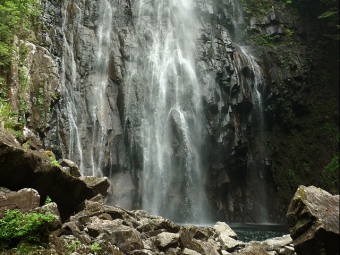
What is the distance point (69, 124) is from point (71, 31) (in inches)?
232

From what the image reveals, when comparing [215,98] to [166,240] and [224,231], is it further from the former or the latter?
[166,240]

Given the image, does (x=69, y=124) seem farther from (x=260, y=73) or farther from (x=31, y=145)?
(x=260, y=73)

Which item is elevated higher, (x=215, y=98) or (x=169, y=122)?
(x=215, y=98)

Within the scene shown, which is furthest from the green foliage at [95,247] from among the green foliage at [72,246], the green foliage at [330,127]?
the green foliage at [330,127]

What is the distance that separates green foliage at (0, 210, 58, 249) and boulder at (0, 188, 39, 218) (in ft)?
0.64

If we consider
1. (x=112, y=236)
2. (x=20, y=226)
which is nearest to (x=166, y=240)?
(x=112, y=236)

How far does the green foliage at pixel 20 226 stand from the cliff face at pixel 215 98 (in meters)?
7.33

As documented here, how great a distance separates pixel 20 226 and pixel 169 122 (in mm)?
13620

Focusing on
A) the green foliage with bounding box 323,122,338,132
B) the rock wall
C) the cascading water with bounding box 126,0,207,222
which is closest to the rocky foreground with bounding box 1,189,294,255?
the rock wall

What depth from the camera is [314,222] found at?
4.74 metres

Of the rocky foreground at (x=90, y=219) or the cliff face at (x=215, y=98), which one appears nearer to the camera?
the rocky foreground at (x=90, y=219)

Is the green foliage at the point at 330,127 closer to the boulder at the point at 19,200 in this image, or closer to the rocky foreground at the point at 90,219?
the rocky foreground at the point at 90,219

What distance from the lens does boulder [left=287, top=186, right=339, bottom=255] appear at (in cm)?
450

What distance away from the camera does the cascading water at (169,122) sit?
671 inches
